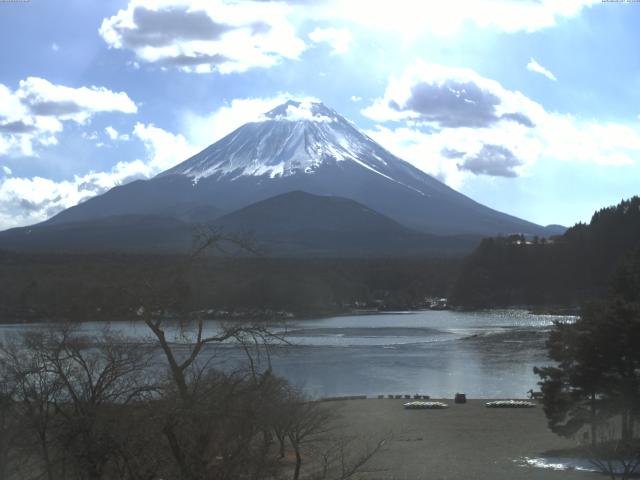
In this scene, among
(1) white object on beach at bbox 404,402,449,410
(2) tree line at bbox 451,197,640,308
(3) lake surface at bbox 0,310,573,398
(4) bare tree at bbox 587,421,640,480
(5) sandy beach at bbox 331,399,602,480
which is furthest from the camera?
(2) tree line at bbox 451,197,640,308

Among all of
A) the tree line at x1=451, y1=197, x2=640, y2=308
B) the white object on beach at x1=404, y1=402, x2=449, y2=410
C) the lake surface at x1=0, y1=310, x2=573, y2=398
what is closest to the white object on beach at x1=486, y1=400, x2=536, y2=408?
the white object on beach at x1=404, y1=402, x2=449, y2=410

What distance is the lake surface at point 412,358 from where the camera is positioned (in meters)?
26.5

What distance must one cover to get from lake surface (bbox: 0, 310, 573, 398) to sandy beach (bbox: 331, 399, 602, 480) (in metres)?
2.39

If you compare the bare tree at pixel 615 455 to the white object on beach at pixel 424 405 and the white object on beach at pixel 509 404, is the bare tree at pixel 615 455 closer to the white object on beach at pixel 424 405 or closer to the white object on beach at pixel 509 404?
the white object on beach at pixel 424 405

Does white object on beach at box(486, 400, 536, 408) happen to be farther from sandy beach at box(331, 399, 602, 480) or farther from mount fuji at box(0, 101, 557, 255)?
mount fuji at box(0, 101, 557, 255)

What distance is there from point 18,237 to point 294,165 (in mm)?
73489

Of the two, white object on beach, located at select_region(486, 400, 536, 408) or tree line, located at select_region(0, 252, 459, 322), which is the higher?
tree line, located at select_region(0, 252, 459, 322)

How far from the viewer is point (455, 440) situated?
17.3 metres

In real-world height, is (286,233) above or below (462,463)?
above

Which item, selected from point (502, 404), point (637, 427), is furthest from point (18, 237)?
point (637, 427)

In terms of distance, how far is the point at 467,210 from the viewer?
156625 mm

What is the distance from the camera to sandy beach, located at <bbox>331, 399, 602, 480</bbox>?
13602mm

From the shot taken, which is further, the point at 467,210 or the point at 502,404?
the point at 467,210

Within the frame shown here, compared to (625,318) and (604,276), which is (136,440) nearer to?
(625,318)
